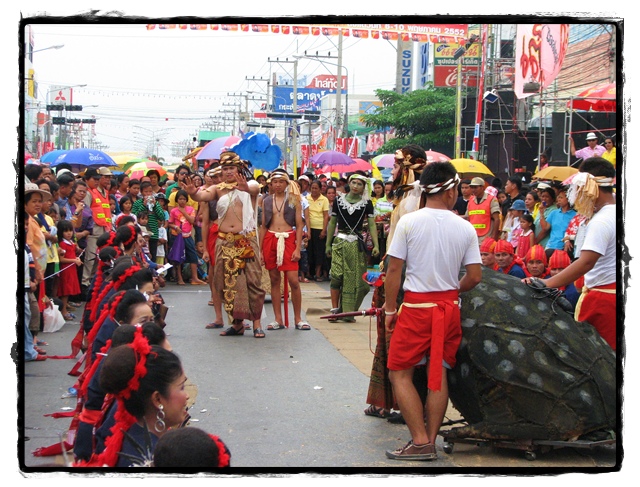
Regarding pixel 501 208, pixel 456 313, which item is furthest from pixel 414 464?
pixel 501 208

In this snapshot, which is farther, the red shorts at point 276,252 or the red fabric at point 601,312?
the red shorts at point 276,252

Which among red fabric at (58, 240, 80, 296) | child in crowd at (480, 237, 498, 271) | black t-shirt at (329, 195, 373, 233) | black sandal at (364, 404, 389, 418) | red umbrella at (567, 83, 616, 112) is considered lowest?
black sandal at (364, 404, 389, 418)

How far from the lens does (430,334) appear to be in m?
5.52

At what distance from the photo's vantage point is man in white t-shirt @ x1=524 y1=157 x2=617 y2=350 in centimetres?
561

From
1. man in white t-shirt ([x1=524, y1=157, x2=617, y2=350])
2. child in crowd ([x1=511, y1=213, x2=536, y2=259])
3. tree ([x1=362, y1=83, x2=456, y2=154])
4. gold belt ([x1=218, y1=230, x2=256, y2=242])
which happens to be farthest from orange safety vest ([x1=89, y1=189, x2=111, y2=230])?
tree ([x1=362, y1=83, x2=456, y2=154])

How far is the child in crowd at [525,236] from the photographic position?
1198cm

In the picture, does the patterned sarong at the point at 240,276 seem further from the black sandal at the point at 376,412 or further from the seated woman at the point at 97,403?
the seated woman at the point at 97,403

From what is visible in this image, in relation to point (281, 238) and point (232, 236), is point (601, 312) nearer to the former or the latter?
point (232, 236)

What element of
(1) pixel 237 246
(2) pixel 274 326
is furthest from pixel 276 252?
(2) pixel 274 326

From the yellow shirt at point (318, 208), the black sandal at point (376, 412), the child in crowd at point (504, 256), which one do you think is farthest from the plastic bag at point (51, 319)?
the yellow shirt at point (318, 208)

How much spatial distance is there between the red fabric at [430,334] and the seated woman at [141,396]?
1903 mm

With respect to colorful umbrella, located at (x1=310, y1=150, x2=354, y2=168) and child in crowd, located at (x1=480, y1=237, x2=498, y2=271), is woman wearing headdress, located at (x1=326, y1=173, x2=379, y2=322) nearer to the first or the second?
child in crowd, located at (x1=480, y1=237, x2=498, y2=271)

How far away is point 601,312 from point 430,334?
1.21m

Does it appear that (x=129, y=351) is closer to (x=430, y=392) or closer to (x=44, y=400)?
(x=430, y=392)
